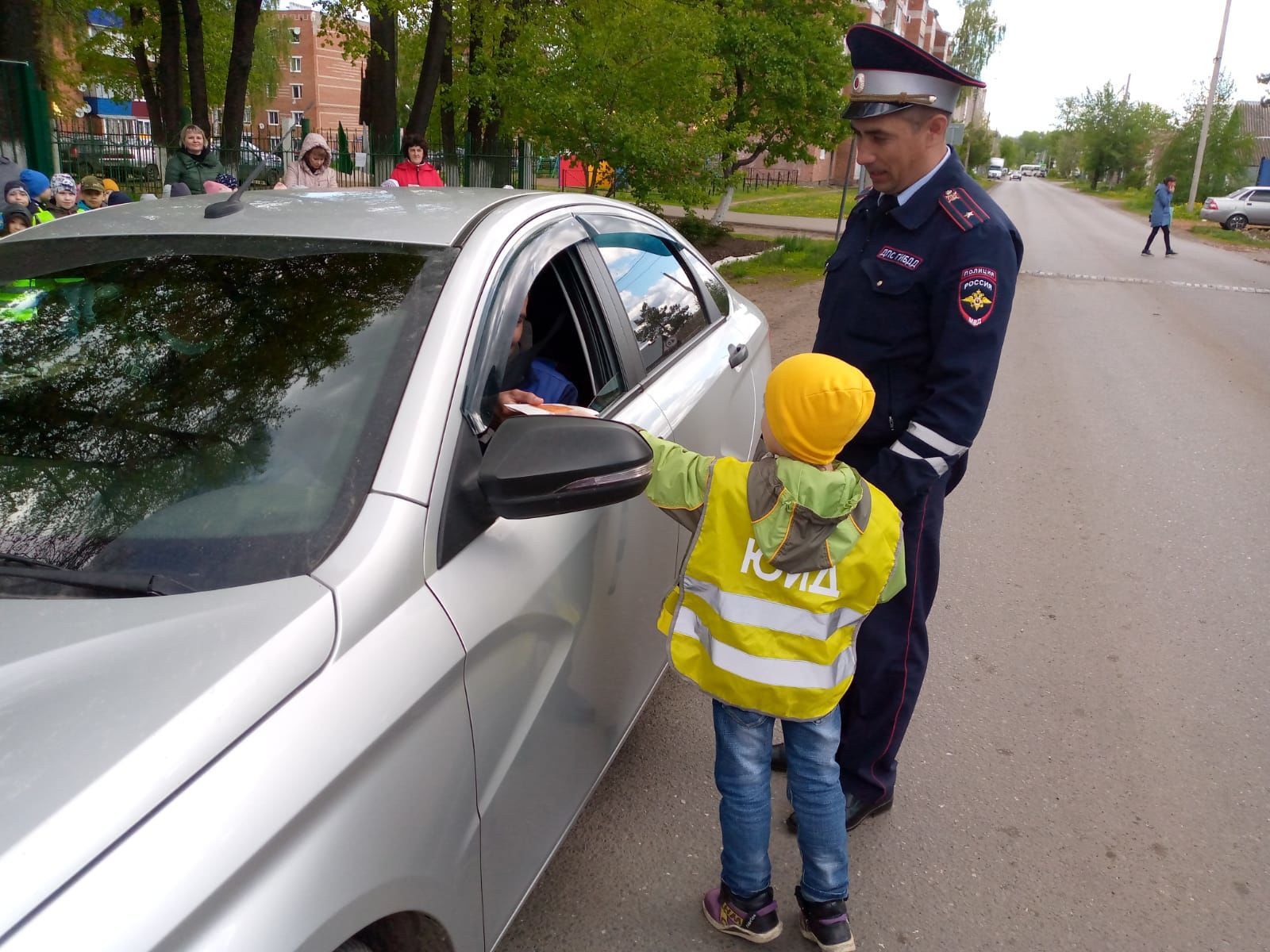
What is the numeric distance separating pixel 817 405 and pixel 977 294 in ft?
2.00

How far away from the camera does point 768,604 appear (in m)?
2.10

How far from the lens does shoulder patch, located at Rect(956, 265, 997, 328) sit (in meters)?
2.33

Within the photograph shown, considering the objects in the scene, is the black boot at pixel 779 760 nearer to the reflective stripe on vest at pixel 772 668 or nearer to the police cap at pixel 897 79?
the reflective stripe on vest at pixel 772 668

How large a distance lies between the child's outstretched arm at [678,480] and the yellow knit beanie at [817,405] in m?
0.18

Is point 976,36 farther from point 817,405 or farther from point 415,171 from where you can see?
point 817,405

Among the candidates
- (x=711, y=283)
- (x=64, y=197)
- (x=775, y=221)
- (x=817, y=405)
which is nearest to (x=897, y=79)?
(x=817, y=405)

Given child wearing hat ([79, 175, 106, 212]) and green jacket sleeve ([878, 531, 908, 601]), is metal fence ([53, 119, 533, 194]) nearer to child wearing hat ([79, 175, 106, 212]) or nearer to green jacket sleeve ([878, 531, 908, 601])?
child wearing hat ([79, 175, 106, 212])

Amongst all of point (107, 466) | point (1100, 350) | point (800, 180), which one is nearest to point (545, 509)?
point (107, 466)

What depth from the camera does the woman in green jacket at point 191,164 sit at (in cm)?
958

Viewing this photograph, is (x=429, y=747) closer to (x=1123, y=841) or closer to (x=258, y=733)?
(x=258, y=733)

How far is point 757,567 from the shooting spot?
6.84 feet

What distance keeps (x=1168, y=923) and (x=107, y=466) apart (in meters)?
2.71

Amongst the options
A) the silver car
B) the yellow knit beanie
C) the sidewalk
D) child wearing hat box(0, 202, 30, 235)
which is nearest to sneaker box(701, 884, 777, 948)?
the silver car

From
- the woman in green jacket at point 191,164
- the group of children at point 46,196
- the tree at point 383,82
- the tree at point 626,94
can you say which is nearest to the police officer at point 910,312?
the group of children at point 46,196
